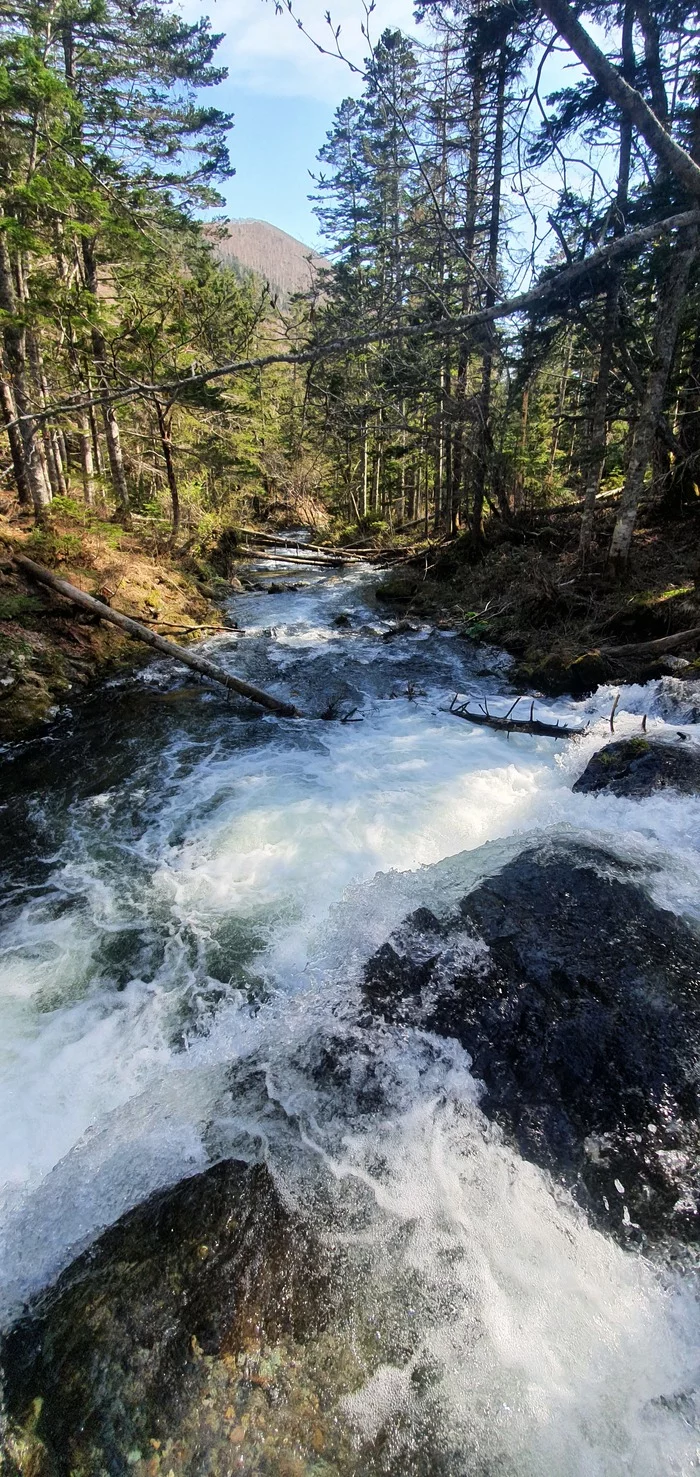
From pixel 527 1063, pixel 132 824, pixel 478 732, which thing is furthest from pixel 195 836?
pixel 478 732

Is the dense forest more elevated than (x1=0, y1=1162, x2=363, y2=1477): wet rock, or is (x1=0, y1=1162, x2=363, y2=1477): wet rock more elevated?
the dense forest

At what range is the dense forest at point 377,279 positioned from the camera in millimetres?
4070

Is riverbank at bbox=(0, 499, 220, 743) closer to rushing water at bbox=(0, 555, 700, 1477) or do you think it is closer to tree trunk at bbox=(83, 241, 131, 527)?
rushing water at bbox=(0, 555, 700, 1477)

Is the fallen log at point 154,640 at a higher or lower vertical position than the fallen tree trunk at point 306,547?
lower

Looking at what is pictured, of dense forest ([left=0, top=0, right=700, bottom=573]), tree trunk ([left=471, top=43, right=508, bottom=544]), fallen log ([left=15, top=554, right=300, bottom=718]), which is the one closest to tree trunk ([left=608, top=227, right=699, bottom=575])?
dense forest ([left=0, top=0, right=700, bottom=573])

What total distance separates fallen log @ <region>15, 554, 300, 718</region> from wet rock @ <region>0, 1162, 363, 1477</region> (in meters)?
6.70

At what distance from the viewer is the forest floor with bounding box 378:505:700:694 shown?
901 cm

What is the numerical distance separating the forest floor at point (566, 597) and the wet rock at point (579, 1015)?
5301 mm

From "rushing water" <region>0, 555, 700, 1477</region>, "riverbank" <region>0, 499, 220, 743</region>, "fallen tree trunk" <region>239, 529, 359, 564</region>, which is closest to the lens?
"rushing water" <region>0, 555, 700, 1477</region>

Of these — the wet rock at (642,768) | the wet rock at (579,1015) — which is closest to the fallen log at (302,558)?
the wet rock at (642,768)

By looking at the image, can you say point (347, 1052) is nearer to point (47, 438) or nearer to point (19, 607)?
point (19, 607)

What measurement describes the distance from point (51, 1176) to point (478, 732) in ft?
21.9

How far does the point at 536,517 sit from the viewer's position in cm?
1569

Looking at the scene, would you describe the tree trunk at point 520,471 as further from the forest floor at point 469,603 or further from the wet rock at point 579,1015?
the wet rock at point 579,1015
